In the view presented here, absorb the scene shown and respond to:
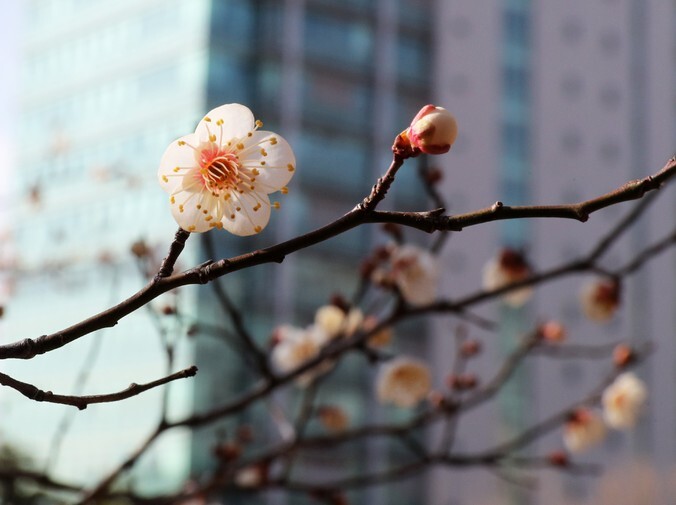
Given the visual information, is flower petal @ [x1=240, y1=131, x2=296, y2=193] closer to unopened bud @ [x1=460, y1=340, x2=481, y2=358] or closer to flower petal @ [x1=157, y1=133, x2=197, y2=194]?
→ flower petal @ [x1=157, y1=133, x2=197, y2=194]

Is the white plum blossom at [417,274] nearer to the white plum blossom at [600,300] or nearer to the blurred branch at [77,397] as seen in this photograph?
the white plum blossom at [600,300]

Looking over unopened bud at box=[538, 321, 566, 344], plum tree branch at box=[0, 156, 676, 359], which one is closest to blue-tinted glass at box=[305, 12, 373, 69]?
unopened bud at box=[538, 321, 566, 344]

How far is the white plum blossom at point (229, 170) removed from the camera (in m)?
0.56

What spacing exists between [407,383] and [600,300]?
12.4 inches

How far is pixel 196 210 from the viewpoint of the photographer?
56 centimetres

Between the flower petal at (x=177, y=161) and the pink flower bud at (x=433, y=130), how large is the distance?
142 mm

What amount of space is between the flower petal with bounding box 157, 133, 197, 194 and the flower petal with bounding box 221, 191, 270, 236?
0.10 feet

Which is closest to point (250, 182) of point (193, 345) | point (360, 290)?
point (360, 290)

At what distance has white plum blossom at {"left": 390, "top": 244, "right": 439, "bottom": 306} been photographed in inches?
47.1

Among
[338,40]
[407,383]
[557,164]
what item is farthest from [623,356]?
[557,164]

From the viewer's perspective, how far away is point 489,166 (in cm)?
1214

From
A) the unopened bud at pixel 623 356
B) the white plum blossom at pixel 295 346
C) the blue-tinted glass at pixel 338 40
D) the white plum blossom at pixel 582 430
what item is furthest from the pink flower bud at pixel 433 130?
the blue-tinted glass at pixel 338 40

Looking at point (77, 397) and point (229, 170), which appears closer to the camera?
point (77, 397)

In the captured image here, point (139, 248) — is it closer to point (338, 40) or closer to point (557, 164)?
point (338, 40)
